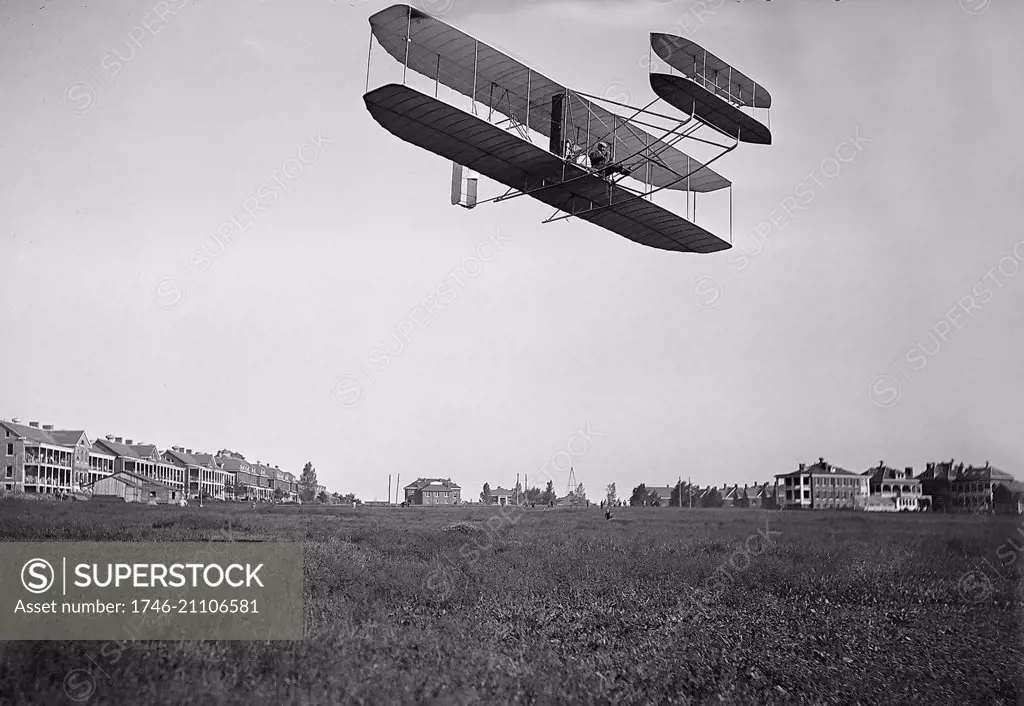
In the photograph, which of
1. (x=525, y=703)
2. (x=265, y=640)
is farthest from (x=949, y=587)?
(x=265, y=640)

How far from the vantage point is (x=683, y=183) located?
1734 centimetres

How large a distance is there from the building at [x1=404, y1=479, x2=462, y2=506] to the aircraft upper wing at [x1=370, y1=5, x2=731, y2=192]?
9710 mm

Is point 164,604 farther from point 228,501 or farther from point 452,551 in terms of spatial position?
point 228,501

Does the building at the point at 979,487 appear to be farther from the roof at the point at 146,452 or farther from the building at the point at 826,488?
the roof at the point at 146,452

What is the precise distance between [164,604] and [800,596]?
41.9ft

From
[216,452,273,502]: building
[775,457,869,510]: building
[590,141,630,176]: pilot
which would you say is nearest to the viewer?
[590,141,630,176]: pilot

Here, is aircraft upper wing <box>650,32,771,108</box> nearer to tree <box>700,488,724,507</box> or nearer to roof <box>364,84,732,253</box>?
roof <box>364,84,732,253</box>

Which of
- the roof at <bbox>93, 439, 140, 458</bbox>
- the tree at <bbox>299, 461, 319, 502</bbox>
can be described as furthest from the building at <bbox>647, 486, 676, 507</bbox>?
the roof at <bbox>93, 439, 140, 458</bbox>

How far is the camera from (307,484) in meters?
21.0

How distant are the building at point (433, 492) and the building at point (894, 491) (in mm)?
11519

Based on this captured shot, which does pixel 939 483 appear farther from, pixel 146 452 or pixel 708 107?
pixel 146 452

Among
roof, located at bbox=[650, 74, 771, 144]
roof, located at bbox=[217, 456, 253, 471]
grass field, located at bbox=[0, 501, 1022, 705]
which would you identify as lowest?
grass field, located at bbox=[0, 501, 1022, 705]

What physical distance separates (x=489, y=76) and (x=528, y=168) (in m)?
1.77

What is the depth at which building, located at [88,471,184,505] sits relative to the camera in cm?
2248
